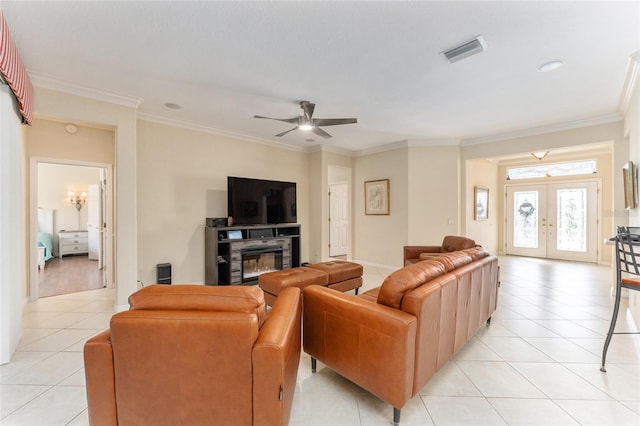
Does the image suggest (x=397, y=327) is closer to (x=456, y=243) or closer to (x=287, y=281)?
(x=287, y=281)

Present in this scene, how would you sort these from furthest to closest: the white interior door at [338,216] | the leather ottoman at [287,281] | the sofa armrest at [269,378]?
1. the white interior door at [338,216]
2. the leather ottoman at [287,281]
3. the sofa armrest at [269,378]

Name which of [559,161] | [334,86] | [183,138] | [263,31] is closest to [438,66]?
[334,86]

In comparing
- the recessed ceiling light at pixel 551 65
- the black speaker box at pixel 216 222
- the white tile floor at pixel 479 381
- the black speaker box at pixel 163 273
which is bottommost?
the white tile floor at pixel 479 381

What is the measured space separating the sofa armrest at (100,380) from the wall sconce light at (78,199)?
8528 mm

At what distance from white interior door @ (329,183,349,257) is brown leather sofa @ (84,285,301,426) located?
6.90 metres

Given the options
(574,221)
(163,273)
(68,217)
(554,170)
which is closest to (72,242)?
(68,217)

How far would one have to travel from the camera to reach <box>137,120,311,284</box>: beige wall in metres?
4.02

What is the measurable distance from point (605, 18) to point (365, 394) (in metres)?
3.29

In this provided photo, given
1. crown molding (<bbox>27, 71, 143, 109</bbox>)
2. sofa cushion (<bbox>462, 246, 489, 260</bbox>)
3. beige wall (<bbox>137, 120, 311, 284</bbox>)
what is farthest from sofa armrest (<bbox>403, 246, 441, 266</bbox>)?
crown molding (<bbox>27, 71, 143, 109</bbox>)

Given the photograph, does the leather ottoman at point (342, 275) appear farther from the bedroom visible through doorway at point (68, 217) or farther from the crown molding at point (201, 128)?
the bedroom visible through doorway at point (68, 217)

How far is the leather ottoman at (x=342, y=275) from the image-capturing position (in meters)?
3.52

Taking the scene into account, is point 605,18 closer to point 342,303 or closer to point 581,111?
point 581,111

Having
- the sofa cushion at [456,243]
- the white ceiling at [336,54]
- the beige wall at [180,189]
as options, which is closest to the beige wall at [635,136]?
the white ceiling at [336,54]

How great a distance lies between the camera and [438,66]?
8.69ft
